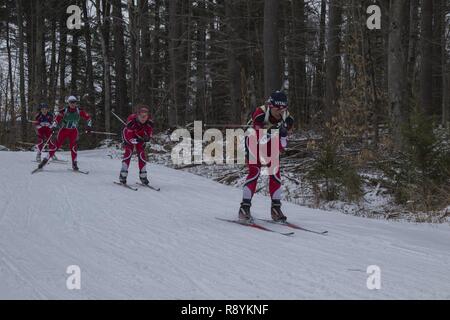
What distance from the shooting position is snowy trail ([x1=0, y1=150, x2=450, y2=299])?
4.73 metres

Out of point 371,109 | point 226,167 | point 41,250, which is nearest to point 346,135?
point 371,109

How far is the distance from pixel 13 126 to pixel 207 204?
65.4ft

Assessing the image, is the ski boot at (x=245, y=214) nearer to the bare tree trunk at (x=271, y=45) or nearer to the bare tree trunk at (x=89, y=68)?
the bare tree trunk at (x=271, y=45)

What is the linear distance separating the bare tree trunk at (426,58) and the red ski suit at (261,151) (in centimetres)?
1383

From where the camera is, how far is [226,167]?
15797 mm

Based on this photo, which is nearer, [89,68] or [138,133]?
[138,133]

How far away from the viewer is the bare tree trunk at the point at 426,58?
20234 millimetres

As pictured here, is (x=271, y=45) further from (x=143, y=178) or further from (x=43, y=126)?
(x=43, y=126)

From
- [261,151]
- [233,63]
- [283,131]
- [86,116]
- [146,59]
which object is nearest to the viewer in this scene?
[283,131]

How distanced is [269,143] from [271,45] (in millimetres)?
9156

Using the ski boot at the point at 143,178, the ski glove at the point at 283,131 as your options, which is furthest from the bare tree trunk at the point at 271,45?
the ski glove at the point at 283,131

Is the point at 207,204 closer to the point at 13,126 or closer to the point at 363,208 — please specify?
the point at 363,208

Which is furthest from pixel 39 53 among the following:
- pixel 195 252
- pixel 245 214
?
pixel 195 252

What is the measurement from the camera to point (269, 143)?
26.5 ft
